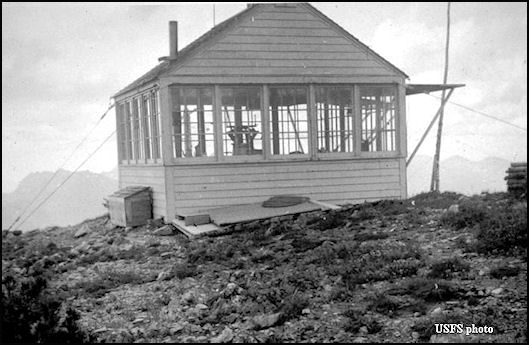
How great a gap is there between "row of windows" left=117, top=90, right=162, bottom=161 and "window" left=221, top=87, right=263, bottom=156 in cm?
180

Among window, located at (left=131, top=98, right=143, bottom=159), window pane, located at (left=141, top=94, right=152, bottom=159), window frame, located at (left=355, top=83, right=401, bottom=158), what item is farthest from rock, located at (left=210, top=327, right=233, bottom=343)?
window, located at (left=131, top=98, right=143, bottom=159)

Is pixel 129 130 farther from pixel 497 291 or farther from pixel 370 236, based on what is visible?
pixel 497 291

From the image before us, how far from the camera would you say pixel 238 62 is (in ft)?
50.2

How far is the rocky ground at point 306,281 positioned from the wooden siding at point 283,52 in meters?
3.93

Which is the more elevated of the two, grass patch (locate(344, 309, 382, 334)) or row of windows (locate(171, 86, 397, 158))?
row of windows (locate(171, 86, 397, 158))

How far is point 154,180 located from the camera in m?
16.0

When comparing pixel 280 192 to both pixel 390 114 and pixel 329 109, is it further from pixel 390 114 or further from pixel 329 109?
pixel 390 114

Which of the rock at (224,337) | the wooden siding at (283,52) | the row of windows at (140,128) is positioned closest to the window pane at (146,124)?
the row of windows at (140,128)

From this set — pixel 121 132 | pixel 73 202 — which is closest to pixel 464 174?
pixel 73 202

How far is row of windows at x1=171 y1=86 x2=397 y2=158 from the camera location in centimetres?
1525

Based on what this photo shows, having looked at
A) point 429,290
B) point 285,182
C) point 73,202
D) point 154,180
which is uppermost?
point 154,180

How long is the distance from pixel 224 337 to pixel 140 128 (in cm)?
1136

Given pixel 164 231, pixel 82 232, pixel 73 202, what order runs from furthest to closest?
pixel 73 202 → pixel 82 232 → pixel 164 231

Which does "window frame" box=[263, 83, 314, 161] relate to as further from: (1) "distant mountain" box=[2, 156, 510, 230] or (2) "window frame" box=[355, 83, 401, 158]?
(1) "distant mountain" box=[2, 156, 510, 230]
